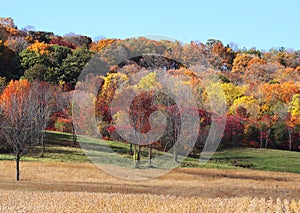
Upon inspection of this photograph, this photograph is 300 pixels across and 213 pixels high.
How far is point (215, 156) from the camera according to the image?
6681 centimetres

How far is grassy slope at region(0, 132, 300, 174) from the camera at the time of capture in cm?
5341

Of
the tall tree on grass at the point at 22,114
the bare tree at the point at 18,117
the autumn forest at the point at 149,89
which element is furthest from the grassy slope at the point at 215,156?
the bare tree at the point at 18,117

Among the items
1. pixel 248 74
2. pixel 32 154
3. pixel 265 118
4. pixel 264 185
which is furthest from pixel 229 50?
pixel 264 185

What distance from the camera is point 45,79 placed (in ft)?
264

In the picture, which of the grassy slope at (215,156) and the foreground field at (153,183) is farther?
the grassy slope at (215,156)

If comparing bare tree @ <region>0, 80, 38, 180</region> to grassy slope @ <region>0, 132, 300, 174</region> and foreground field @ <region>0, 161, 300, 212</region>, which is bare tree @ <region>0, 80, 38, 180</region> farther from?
grassy slope @ <region>0, 132, 300, 174</region>

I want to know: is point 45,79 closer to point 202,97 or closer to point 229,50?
point 202,97

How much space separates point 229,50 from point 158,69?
3111 inches

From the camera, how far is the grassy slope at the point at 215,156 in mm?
53406

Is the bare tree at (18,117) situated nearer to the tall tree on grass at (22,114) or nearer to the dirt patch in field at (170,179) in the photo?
the tall tree on grass at (22,114)

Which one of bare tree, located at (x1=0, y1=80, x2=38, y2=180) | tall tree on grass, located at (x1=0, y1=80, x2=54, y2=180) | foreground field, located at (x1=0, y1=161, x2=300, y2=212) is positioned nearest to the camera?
foreground field, located at (x1=0, y1=161, x2=300, y2=212)

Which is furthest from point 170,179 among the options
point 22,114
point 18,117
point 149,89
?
point 22,114

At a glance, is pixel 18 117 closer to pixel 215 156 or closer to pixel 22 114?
pixel 22 114

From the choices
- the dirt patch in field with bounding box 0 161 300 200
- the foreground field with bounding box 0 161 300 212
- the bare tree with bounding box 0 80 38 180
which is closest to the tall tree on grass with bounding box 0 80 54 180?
the bare tree with bounding box 0 80 38 180
